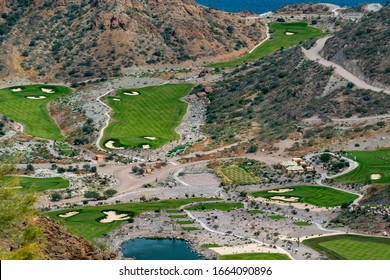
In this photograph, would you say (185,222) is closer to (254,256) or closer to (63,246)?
(254,256)

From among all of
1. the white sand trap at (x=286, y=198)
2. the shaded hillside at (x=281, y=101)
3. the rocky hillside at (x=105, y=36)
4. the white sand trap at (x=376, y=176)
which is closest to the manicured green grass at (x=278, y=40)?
the rocky hillside at (x=105, y=36)

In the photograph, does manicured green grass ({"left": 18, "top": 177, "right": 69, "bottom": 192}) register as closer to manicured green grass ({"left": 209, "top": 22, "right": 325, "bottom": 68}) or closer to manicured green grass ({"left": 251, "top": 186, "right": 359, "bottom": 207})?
manicured green grass ({"left": 251, "top": 186, "right": 359, "bottom": 207})

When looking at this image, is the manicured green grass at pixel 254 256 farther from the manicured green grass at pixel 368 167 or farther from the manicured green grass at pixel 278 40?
the manicured green grass at pixel 278 40

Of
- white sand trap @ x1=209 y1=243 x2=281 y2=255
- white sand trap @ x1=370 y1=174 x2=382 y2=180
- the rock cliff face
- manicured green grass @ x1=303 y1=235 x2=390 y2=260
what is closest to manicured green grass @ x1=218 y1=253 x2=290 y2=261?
white sand trap @ x1=209 y1=243 x2=281 y2=255

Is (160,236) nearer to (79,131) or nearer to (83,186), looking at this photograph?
(83,186)
